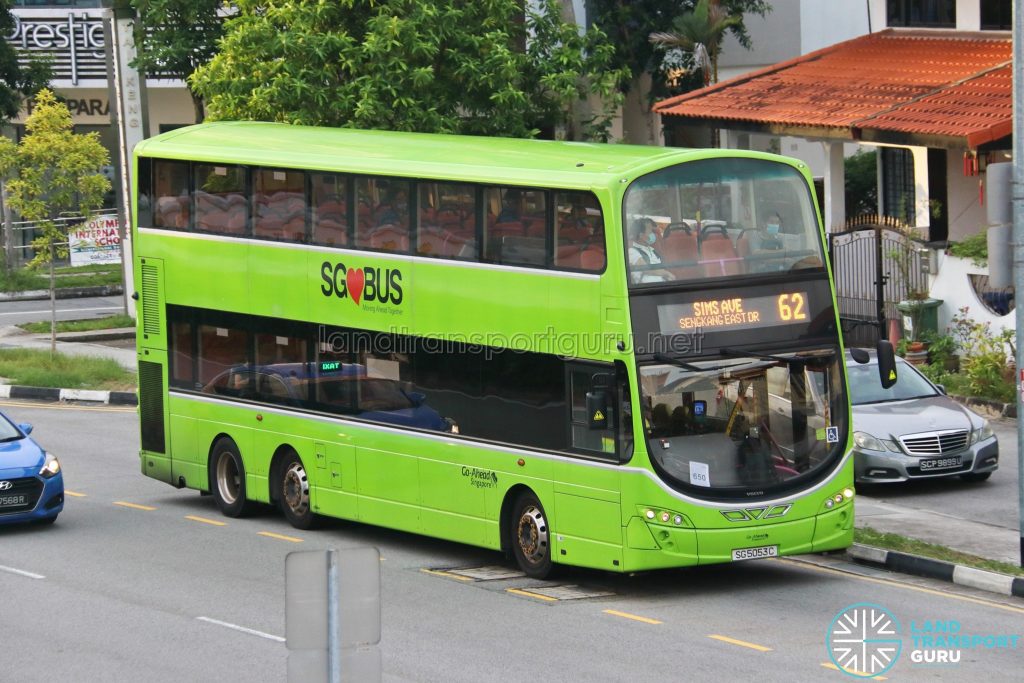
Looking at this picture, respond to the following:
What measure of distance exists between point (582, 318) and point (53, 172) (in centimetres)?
2102

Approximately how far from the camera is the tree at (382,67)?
2562cm

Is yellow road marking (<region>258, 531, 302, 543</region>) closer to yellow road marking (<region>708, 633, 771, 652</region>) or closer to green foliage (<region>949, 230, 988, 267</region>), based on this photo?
yellow road marking (<region>708, 633, 771, 652</region>)

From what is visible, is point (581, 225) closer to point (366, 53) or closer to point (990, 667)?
point (990, 667)

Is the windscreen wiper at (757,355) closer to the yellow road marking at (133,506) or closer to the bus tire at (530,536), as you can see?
the bus tire at (530,536)

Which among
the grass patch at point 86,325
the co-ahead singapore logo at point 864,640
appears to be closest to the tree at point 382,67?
the grass patch at point 86,325

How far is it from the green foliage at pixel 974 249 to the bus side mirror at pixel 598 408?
1317cm

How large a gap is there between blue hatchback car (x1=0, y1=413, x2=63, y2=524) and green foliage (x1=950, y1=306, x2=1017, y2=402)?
531 inches

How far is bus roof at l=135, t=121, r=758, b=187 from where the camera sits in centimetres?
1507

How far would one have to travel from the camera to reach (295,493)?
19078mm

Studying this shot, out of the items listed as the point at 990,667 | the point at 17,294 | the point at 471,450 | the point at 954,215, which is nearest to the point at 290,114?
the point at 471,450

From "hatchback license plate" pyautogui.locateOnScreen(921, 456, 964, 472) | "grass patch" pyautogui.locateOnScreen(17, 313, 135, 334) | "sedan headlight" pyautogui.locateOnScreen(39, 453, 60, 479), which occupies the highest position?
"grass patch" pyautogui.locateOnScreen(17, 313, 135, 334)

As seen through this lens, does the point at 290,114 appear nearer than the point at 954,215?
Yes

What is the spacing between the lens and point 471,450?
1648cm

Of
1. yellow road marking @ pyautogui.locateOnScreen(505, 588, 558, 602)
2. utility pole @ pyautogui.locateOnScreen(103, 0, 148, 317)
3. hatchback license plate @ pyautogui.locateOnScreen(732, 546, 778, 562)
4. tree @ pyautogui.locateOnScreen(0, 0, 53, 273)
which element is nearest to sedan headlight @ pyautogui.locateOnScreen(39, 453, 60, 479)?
yellow road marking @ pyautogui.locateOnScreen(505, 588, 558, 602)
